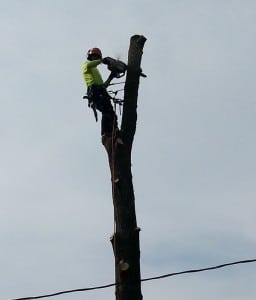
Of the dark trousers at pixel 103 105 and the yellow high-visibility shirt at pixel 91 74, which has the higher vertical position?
the yellow high-visibility shirt at pixel 91 74

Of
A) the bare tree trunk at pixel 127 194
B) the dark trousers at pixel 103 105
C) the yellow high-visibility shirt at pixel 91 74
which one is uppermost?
the yellow high-visibility shirt at pixel 91 74

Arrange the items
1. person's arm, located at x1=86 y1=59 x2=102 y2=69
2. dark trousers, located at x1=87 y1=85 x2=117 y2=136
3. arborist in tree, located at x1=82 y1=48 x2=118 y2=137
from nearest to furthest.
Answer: dark trousers, located at x1=87 y1=85 x2=117 y2=136
arborist in tree, located at x1=82 y1=48 x2=118 y2=137
person's arm, located at x1=86 y1=59 x2=102 y2=69

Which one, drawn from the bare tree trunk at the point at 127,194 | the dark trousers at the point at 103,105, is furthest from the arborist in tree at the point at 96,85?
the bare tree trunk at the point at 127,194

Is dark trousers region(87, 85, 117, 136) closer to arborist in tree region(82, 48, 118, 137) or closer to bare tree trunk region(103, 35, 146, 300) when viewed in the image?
arborist in tree region(82, 48, 118, 137)

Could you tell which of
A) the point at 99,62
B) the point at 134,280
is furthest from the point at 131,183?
the point at 99,62

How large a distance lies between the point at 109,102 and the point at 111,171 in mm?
1242

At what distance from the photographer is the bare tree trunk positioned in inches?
348

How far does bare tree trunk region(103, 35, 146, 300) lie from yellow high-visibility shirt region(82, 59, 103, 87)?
2.50 feet

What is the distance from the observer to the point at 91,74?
423 inches

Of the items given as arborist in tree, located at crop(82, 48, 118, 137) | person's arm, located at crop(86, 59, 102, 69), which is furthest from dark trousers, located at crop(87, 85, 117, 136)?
person's arm, located at crop(86, 59, 102, 69)

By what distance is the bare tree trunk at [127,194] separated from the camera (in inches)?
348

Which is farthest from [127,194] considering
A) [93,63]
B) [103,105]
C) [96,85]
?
[93,63]

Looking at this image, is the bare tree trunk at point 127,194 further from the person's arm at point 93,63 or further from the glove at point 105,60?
the person's arm at point 93,63

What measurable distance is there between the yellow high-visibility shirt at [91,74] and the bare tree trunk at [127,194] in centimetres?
76
